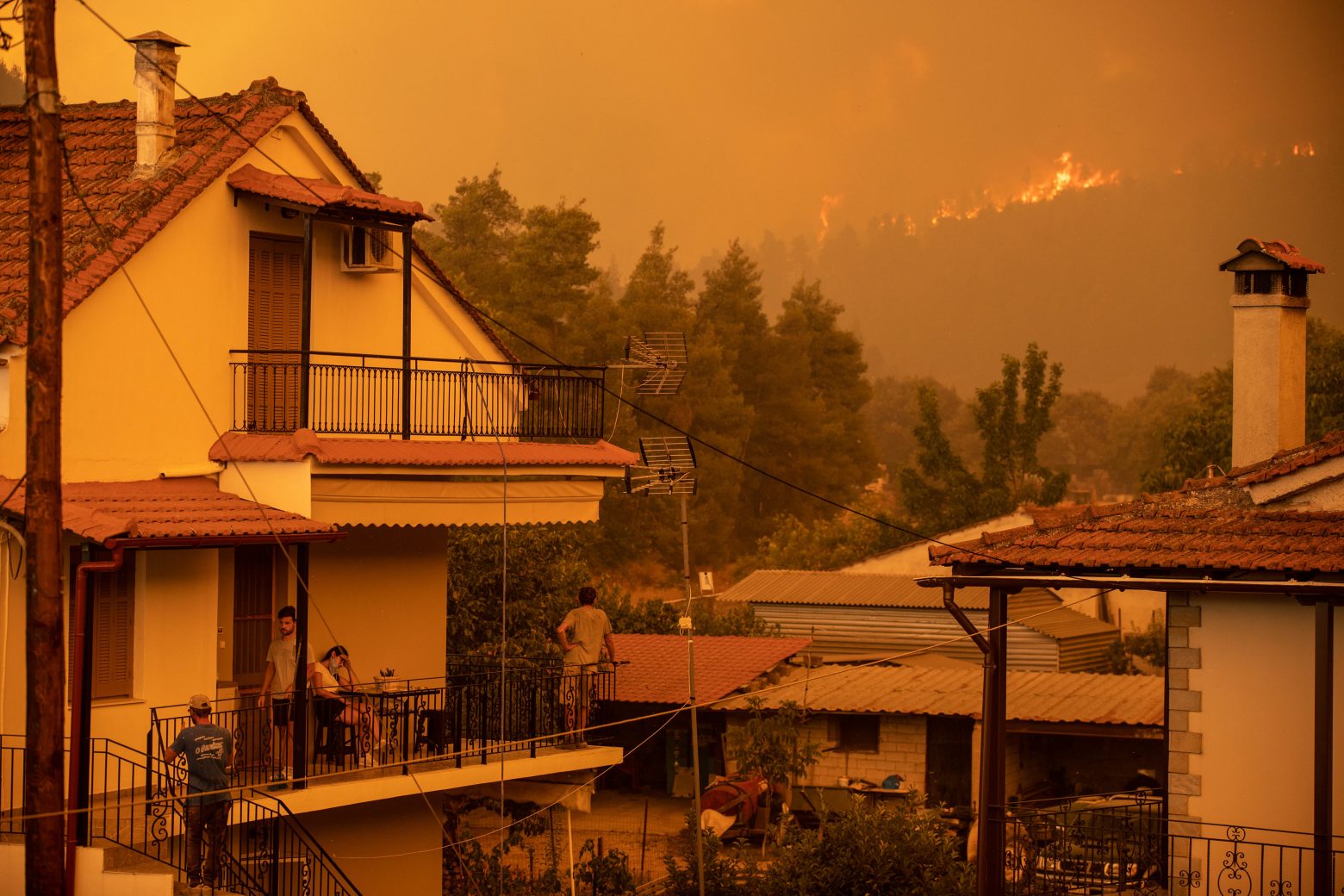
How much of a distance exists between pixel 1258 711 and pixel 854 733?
18.1m

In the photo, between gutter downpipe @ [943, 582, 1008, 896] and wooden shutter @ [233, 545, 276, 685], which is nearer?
gutter downpipe @ [943, 582, 1008, 896]

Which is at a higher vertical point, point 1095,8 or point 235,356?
point 1095,8

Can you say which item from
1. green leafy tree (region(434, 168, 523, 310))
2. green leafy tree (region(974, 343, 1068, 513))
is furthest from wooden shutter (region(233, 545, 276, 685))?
green leafy tree (region(434, 168, 523, 310))

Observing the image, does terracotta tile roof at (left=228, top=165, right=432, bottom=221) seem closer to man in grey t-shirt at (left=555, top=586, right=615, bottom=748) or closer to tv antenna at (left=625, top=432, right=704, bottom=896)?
tv antenna at (left=625, top=432, right=704, bottom=896)

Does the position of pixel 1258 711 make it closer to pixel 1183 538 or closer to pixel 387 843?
pixel 1183 538

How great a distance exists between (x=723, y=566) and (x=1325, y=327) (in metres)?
29.5

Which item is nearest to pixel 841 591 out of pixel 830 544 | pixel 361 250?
pixel 830 544

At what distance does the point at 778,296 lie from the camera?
16188 cm

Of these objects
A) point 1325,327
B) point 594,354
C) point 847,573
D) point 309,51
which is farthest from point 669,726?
point 309,51

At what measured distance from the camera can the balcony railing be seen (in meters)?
19.3

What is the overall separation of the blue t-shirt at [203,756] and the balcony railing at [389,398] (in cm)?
440

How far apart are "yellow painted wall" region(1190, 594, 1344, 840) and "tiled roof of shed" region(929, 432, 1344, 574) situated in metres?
0.64

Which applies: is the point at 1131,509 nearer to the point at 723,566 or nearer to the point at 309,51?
the point at 723,566

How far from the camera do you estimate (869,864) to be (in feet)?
66.2
